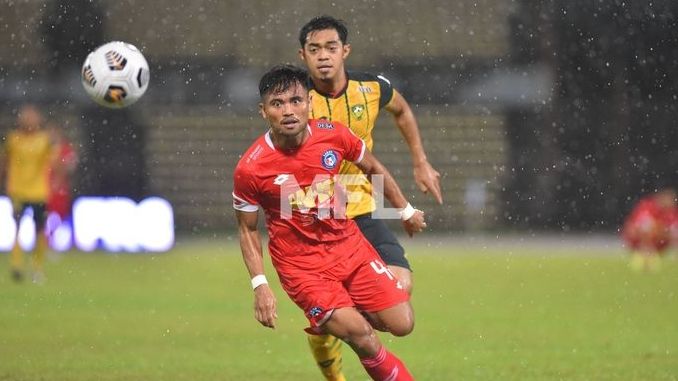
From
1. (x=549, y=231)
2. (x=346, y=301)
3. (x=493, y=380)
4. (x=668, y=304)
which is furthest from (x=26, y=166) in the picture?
(x=549, y=231)

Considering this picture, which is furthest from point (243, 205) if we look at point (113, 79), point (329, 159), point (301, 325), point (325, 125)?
point (301, 325)

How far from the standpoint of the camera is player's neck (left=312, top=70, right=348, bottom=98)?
6.50 m

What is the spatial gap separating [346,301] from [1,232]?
1554cm

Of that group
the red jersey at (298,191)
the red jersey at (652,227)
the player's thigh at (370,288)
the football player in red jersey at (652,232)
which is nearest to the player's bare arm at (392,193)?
the red jersey at (298,191)

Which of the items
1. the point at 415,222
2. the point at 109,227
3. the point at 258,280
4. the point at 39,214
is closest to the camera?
the point at 258,280

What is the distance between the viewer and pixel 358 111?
6.60 m

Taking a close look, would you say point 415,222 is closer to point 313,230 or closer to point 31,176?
point 313,230

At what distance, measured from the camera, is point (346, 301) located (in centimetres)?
569

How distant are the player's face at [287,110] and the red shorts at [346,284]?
0.63m

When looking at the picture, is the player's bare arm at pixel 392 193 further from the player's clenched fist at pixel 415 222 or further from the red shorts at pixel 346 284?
the red shorts at pixel 346 284

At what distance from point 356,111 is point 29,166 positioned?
919 cm

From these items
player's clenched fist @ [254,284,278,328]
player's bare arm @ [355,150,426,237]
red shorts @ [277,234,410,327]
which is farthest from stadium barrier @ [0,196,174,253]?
player's clenched fist @ [254,284,278,328]

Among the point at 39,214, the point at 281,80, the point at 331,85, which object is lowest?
the point at 39,214

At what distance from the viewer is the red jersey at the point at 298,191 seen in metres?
5.75
